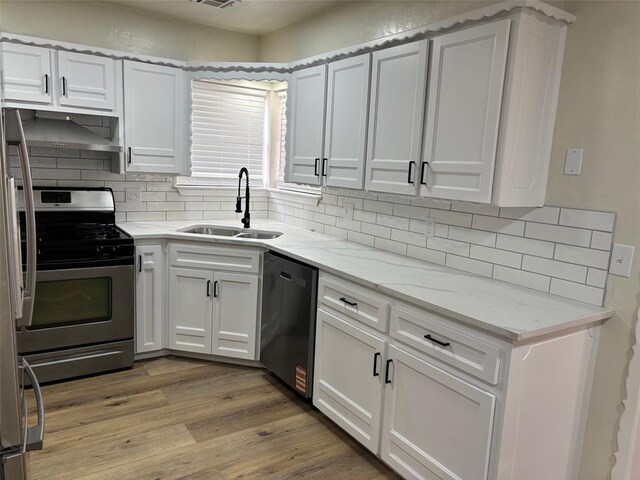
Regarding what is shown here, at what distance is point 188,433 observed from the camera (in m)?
2.54

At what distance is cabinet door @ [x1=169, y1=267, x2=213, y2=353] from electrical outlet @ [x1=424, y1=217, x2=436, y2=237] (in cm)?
147

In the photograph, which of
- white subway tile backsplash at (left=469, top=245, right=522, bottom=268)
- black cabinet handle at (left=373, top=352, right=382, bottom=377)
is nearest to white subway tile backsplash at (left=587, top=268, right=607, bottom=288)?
white subway tile backsplash at (left=469, top=245, right=522, bottom=268)

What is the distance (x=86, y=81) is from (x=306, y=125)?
1.49 meters

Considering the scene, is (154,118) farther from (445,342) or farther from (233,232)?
(445,342)

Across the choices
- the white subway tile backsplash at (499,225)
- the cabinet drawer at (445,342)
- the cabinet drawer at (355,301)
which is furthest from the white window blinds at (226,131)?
the cabinet drawer at (445,342)

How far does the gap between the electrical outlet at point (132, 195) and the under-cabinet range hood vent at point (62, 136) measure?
0.46 meters

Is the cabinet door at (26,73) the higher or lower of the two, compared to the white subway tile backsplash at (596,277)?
higher

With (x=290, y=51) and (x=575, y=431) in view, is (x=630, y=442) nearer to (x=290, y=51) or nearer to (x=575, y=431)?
(x=575, y=431)

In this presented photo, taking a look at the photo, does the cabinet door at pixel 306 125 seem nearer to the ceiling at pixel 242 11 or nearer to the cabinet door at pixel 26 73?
the ceiling at pixel 242 11

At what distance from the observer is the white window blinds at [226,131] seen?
3939 mm

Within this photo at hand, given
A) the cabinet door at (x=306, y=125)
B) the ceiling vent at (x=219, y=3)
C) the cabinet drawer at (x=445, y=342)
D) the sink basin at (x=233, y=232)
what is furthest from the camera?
the sink basin at (x=233, y=232)

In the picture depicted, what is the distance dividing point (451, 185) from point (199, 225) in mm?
2208

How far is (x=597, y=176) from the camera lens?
1962 millimetres

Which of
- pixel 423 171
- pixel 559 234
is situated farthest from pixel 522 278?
pixel 423 171
